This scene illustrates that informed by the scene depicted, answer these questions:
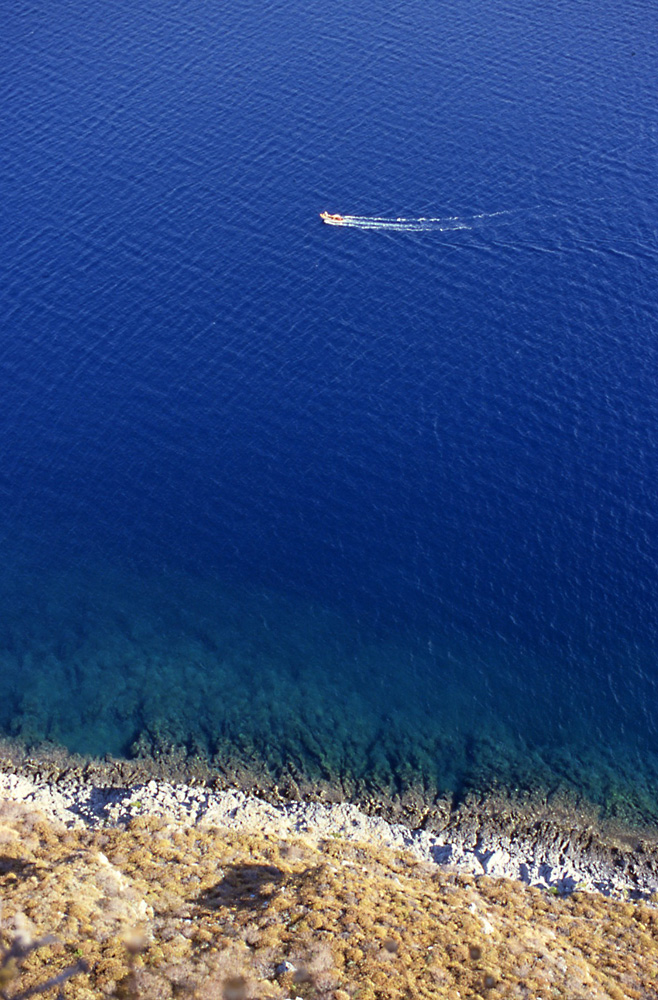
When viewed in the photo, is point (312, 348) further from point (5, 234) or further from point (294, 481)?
point (5, 234)

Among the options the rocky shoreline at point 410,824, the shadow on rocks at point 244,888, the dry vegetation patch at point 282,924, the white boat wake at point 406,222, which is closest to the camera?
the dry vegetation patch at point 282,924

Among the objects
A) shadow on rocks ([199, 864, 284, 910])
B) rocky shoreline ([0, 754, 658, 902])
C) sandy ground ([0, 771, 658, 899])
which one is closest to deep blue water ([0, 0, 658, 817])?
rocky shoreline ([0, 754, 658, 902])

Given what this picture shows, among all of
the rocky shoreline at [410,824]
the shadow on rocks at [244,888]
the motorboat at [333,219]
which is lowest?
the rocky shoreline at [410,824]

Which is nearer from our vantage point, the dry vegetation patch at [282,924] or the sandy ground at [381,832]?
the dry vegetation patch at [282,924]

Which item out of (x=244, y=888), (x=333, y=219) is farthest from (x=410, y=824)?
(x=333, y=219)

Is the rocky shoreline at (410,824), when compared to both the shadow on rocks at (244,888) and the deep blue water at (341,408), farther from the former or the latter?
the shadow on rocks at (244,888)

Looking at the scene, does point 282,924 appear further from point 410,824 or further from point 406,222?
point 406,222

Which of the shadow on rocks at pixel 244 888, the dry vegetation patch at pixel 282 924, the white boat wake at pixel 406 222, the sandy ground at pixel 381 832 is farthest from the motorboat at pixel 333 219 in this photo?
the shadow on rocks at pixel 244 888
